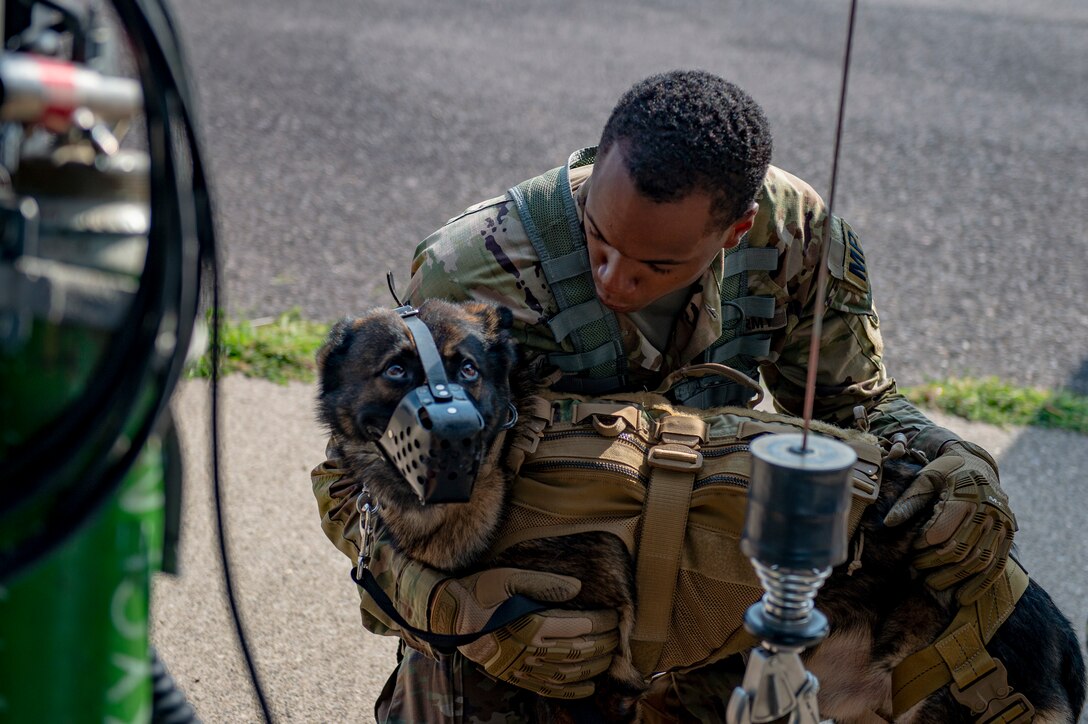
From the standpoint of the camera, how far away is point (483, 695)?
241 centimetres

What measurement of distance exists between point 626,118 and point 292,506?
1.88 meters

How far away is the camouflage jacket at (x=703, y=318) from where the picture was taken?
8.20 ft

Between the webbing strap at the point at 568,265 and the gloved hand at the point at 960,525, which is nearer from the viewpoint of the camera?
the gloved hand at the point at 960,525

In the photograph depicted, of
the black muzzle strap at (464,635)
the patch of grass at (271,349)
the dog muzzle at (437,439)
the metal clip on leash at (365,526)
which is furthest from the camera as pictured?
the patch of grass at (271,349)

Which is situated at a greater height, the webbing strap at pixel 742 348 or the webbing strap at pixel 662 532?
the webbing strap at pixel 742 348

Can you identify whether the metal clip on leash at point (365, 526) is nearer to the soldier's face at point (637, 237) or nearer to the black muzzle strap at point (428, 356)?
the black muzzle strap at point (428, 356)

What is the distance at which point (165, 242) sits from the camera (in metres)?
1.21

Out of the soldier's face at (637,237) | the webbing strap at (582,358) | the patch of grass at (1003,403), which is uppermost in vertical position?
the soldier's face at (637,237)

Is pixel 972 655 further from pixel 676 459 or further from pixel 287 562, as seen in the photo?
pixel 287 562

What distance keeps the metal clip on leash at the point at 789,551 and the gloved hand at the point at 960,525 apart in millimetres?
765

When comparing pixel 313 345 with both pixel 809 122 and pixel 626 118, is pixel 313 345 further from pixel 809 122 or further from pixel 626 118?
pixel 809 122

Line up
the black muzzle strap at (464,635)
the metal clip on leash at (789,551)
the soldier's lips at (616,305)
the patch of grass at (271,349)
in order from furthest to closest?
the patch of grass at (271,349) → the soldier's lips at (616,305) → the black muzzle strap at (464,635) → the metal clip on leash at (789,551)

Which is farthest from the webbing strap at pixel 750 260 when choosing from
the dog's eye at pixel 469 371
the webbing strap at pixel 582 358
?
the dog's eye at pixel 469 371

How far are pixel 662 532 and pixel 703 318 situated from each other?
2.01 feet
